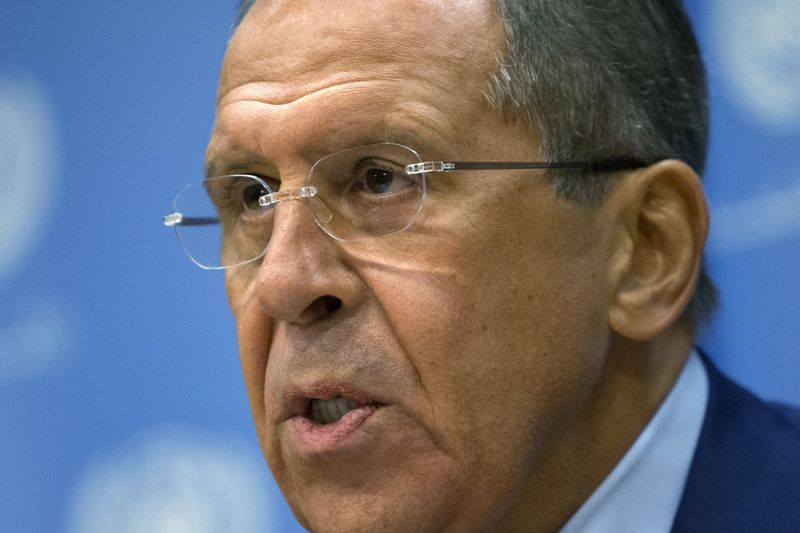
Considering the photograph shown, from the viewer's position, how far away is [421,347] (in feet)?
5.59

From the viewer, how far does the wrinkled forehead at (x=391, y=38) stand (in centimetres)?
178

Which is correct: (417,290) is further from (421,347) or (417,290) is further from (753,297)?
(753,297)

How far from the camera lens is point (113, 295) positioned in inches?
121

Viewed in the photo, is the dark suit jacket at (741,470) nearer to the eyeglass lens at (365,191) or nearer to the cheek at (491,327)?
the cheek at (491,327)

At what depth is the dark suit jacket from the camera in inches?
75.3

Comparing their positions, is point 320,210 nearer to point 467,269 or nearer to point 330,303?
point 330,303

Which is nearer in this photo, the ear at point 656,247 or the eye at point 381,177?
the eye at point 381,177

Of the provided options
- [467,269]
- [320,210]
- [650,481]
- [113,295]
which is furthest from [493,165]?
[113,295]

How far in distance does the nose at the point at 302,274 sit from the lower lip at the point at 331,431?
179mm

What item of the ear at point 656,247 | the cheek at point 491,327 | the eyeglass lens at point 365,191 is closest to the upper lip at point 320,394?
the cheek at point 491,327

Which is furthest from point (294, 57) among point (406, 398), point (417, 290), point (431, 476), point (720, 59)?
point (720, 59)

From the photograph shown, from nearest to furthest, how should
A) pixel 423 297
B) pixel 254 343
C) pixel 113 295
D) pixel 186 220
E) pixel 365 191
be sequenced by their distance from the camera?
pixel 423 297
pixel 365 191
pixel 254 343
pixel 186 220
pixel 113 295

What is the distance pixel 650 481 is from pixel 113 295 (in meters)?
Result: 1.80

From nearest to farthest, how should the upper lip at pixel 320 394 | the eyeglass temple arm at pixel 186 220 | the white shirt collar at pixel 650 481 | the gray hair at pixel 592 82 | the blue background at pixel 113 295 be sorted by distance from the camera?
the upper lip at pixel 320 394 < the gray hair at pixel 592 82 < the white shirt collar at pixel 650 481 < the eyeglass temple arm at pixel 186 220 < the blue background at pixel 113 295
